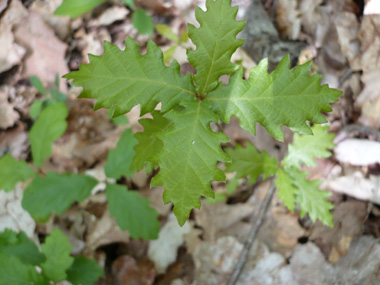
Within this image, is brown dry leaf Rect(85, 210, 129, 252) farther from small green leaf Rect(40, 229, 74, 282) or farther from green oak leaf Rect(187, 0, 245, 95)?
green oak leaf Rect(187, 0, 245, 95)

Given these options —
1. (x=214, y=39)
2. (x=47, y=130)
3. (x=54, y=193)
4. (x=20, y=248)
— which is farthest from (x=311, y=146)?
(x=20, y=248)

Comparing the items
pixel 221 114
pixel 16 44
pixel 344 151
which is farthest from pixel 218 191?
pixel 16 44

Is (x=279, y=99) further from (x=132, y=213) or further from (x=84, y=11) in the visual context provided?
(x=84, y=11)

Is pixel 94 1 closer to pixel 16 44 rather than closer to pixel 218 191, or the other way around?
pixel 16 44

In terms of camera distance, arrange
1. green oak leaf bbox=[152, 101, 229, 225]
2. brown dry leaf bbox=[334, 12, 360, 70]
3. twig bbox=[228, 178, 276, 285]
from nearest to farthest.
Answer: green oak leaf bbox=[152, 101, 229, 225], twig bbox=[228, 178, 276, 285], brown dry leaf bbox=[334, 12, 360, 70]

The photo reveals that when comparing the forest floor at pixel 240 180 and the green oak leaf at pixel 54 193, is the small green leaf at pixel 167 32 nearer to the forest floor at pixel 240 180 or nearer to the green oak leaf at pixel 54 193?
the forest floor at pixel 240 180

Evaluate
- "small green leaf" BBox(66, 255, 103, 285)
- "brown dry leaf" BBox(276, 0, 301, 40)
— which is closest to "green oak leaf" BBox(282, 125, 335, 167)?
"brown dry leaf" BBox(276, 0, 301, 40)
